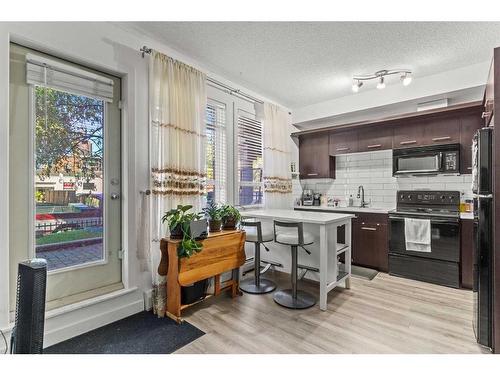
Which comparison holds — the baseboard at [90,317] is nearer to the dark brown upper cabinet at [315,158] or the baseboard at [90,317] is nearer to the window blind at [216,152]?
Answer: the window blind at [216,152]

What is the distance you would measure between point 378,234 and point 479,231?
1.81m

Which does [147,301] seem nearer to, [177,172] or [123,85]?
[177,172]

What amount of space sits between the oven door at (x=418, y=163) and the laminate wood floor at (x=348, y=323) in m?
1.54

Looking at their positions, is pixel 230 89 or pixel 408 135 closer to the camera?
pixel 230 89

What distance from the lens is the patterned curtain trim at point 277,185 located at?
13.4 ft

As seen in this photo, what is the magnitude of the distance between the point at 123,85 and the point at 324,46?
2.10 metres

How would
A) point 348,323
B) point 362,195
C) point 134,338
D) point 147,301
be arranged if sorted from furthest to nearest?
point 362,195, point 147,301, point 348,323, point 134,338

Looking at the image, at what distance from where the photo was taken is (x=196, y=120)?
2.88 m

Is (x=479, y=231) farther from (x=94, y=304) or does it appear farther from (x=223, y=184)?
(x=94, y=304)

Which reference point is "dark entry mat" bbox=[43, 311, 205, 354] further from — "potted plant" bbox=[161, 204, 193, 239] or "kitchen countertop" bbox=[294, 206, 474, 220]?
"kitchen countertop" bbox=[294, 206, 474, 220]

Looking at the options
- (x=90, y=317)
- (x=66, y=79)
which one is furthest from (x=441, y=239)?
(x=66, y=79)

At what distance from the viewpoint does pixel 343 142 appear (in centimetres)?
434

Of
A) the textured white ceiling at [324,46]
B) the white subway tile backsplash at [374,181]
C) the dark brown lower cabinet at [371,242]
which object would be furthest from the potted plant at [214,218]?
the white subway tile backsplash at [374,181]

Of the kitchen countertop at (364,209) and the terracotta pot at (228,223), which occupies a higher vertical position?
the kitchen countertop at (364,209)
